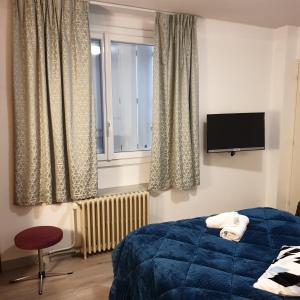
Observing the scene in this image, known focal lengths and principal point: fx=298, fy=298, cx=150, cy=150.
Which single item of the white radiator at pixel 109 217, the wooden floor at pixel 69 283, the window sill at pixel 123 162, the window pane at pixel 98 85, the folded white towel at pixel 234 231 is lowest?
the wooden floor at pixel 69 283

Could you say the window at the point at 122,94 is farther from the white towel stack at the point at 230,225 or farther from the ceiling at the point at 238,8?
the white towel stack at the point at 230,225

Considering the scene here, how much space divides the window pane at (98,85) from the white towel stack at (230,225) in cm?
161

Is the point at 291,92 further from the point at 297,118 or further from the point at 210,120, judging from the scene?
the point at 210,120

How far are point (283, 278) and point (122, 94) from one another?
2546 millimetres

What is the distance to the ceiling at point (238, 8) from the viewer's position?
3.00 meters

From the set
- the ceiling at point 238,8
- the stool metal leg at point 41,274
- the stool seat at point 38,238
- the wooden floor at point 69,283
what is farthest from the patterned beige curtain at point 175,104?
the stool metal leg at point 41,274

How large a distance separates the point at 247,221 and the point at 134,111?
187cm

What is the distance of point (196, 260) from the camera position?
1755 millimetres

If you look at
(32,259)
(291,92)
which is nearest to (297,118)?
(291,92)

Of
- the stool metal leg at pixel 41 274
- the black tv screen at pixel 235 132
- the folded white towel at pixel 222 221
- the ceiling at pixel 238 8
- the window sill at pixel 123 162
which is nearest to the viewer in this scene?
the folded white towel at pixel 222 221

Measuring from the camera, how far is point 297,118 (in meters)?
4.01

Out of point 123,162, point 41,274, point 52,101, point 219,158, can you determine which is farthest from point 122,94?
point 41,274

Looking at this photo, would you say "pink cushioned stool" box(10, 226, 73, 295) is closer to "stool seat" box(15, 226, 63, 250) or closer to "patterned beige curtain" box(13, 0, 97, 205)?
"stool seat" box(15, 226, 63, 250)

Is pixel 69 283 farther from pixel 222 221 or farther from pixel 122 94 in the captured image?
pixel 122 94
